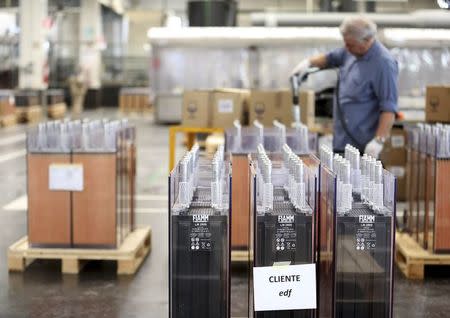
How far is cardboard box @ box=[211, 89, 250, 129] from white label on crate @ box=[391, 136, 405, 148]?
5.54 feet

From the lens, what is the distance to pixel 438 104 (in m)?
7.61

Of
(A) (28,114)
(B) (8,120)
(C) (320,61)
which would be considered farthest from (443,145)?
(A) (28,114)

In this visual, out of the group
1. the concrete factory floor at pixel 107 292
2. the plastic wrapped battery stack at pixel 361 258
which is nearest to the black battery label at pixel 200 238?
the plastic wrapped battery stack at pixel 361 258

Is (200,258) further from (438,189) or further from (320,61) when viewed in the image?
(320,61)

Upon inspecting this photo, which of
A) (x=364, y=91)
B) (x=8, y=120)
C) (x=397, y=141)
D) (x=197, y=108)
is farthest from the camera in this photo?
(x=8, y=120)

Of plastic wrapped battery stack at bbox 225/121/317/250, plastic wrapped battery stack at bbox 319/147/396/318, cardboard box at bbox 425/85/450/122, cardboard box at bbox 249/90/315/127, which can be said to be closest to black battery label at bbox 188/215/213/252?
plastic wrapped battery stack at bbox 319/147/396/318

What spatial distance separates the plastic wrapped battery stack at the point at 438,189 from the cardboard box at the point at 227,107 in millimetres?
2907

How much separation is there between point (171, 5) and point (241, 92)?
22638 mm

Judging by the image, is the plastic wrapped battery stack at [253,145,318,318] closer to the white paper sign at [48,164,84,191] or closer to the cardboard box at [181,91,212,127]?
the white paper sign at [48,164,84,191]

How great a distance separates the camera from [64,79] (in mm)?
31078

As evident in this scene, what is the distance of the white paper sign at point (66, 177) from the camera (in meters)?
5.64

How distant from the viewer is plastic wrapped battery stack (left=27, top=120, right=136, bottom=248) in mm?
5672

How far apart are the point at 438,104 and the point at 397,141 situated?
1177 millimetres

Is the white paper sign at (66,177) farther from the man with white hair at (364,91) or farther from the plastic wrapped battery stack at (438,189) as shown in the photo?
the plastic wrapped battery stack at (438,189)
